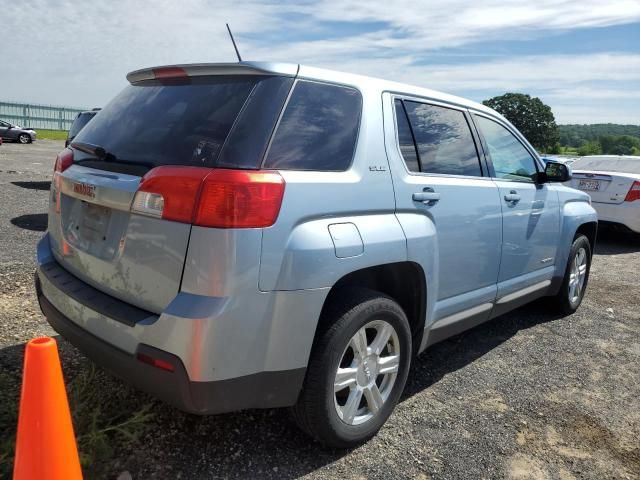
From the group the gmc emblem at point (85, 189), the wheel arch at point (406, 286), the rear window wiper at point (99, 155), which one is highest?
the rear window wiper at point (99, 155)

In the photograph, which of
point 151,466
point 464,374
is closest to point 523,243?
point 464,374

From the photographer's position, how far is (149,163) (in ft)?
7.70

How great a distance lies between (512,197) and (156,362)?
8.98ft

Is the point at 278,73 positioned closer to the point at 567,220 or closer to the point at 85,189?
the point at 85,189

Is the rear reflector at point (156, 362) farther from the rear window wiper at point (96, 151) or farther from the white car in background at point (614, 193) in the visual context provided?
the white car in background at point (614, 193)

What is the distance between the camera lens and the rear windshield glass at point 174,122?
89.8 inches

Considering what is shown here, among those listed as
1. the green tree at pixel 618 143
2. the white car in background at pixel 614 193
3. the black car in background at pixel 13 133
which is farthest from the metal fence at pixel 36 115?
the white car in background at pixel 614 193

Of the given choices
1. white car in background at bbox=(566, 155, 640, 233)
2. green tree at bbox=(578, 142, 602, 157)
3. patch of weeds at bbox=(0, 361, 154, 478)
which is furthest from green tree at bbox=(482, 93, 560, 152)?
patch of weeds at bbox=(0, 361, 154, 478)

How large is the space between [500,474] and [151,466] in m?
1.66

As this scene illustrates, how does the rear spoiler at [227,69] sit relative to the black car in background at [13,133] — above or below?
above

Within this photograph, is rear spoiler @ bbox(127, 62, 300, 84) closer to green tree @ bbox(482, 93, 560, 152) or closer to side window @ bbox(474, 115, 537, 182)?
side window @ bbox(474, 115, 537, 182)

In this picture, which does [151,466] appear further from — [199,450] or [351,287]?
[351,287]

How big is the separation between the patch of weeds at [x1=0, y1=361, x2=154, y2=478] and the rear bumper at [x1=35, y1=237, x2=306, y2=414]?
1.18 ft

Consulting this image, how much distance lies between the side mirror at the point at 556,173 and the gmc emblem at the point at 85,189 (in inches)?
132
